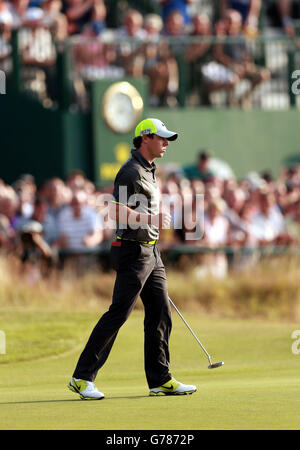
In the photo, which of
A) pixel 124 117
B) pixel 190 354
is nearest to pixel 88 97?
pixel 124 117

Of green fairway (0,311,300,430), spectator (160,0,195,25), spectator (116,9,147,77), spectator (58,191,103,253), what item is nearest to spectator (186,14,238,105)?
spectator (160,0,195,25)

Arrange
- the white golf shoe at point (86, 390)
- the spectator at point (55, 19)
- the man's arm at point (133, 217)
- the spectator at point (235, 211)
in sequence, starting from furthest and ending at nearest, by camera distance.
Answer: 1. the spectator at point (55, 19)
2. the spectator at point (235, 211)
3. the white golf shoe at point (86, 390)
4. the man's arm at point (133, 217)

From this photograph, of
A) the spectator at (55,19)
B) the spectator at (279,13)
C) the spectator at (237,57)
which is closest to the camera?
the spectator at (55,19)

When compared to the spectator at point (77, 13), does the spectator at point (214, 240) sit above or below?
below

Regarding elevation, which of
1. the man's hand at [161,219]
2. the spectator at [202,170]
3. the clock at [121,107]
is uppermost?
the clock at [121,107]

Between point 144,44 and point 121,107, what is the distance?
1132mm

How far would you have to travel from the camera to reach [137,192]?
26.2ft

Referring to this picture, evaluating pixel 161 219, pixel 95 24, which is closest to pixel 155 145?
pixel 161 219

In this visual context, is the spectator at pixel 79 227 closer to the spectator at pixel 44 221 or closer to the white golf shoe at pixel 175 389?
the spectator at pixel 44 221

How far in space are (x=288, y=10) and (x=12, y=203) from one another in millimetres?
9075

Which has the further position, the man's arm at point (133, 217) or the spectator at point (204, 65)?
the spectator at point (204, 65)

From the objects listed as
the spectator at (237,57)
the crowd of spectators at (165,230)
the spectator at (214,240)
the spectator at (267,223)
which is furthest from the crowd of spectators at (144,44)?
the spectator at (214,240)

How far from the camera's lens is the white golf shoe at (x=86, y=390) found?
802 cm

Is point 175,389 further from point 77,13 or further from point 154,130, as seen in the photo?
point 77,13
